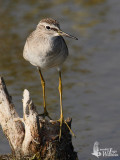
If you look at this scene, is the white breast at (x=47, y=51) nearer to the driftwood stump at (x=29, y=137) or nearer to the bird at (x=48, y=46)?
the bird at (x=48, y=46)

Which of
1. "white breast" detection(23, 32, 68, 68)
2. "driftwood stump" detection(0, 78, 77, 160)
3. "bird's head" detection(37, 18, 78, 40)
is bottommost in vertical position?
"driftwood stump" detection(0, 78, 77, 160)

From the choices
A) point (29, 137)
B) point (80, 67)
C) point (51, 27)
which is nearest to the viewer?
point (29, 137)

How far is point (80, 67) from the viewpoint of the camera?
1270 centimetres

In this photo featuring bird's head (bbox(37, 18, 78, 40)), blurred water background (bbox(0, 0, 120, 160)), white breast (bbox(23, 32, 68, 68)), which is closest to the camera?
bird's head (bbox(37, 18, 78, 40))

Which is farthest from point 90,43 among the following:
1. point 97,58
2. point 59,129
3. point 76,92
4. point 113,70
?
point 59,129

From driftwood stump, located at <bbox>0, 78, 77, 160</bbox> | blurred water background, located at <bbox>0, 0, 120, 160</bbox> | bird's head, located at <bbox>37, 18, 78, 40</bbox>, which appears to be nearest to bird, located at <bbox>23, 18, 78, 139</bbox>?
bird's head, located at <bbox>37, 18, 78, 40</bbox>

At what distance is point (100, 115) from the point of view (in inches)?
416

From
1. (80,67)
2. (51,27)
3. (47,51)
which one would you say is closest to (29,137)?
(47,51)

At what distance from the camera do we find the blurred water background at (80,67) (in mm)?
10211

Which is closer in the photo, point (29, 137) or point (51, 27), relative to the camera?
point (29, 137)

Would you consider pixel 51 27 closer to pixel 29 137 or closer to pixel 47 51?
pixel 47 51

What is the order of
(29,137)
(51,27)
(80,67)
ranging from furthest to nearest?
1. (80,67)
2. (51,27)
3. (29,137)

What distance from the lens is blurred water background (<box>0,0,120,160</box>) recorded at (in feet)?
33.5

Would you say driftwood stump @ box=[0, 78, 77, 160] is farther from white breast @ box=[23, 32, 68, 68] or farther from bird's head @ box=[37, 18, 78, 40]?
bird's head @ box=[37, 18, 78, 40]
